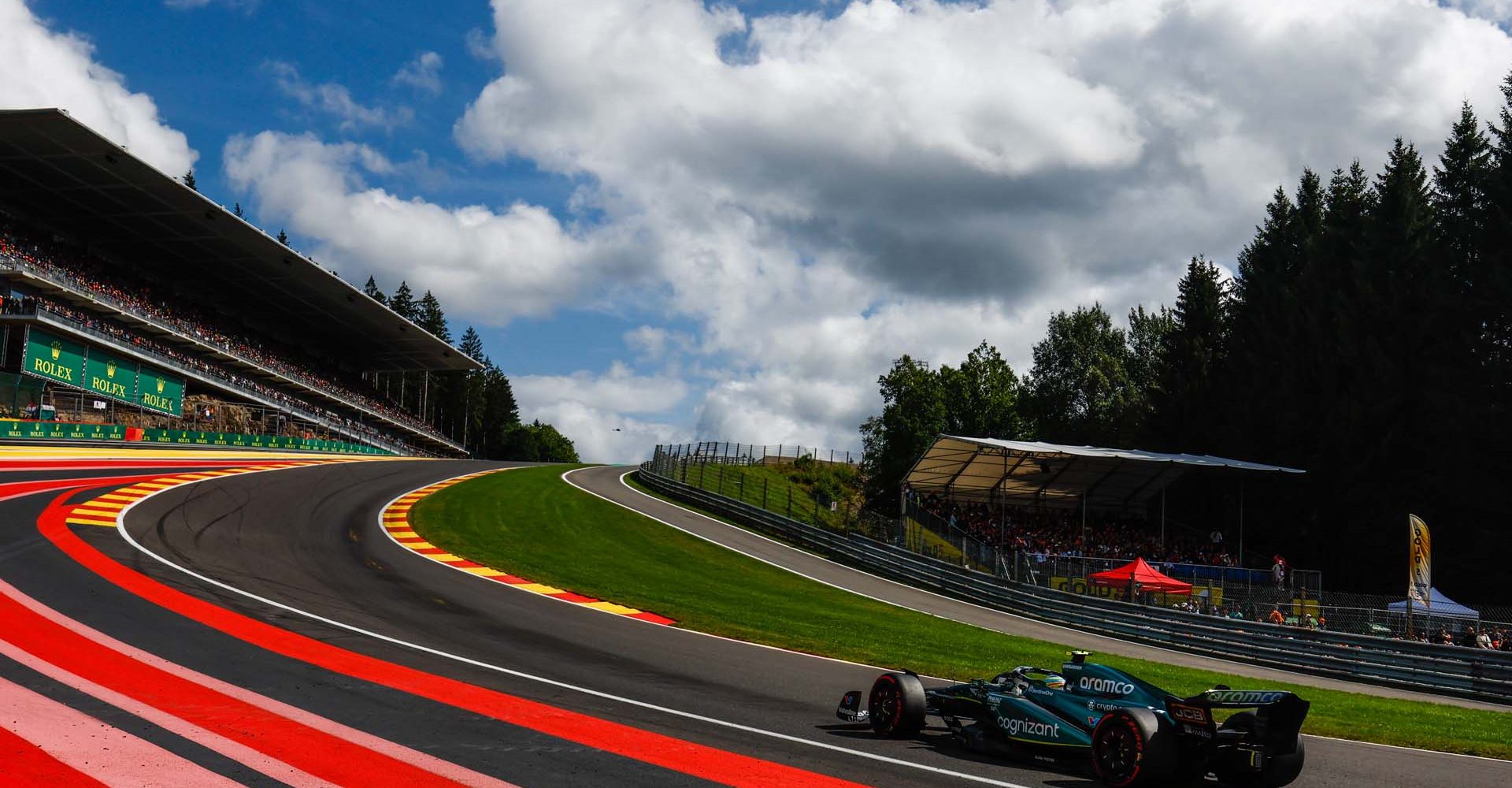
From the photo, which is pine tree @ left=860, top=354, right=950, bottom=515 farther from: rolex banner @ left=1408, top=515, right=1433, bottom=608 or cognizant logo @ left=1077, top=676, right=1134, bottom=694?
cognizant logo @ left=1077, top=676, right=1134, bottom=694

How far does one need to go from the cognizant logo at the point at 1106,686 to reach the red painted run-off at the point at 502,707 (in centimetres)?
270

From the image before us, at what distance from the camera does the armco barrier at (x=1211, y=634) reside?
2064 cm

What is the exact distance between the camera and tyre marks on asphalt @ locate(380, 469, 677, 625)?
1892 cm

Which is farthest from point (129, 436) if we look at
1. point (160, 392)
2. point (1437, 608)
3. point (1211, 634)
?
point (1437, 608)

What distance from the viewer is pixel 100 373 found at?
54.5 m

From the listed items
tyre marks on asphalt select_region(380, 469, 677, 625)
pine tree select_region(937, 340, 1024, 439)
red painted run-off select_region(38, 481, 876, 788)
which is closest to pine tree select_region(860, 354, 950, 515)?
pine tree select_region(937, 340, 1024, 439)

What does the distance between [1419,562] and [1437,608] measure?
13.6ft

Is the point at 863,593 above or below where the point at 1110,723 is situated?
below

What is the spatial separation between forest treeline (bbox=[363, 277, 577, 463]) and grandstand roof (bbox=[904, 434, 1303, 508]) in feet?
262

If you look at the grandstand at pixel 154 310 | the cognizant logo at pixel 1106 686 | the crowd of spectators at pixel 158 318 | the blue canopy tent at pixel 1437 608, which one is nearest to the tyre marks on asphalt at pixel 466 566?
the cognizant logo at pixel 1106 686

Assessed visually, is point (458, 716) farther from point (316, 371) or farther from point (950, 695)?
point (316, 371)

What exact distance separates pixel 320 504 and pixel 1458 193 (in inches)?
1833

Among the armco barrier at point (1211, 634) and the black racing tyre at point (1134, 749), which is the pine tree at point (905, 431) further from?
the black racing tyre at point (1134, 749)

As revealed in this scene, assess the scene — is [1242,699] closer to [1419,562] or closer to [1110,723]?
[1110,723]
